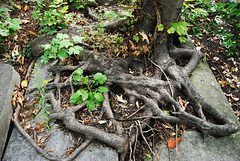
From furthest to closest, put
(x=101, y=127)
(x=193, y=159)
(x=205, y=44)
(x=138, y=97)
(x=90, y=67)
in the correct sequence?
(x=205, y=44) → (x=90, y=67) → (x=138, y=97) → (x=101, y=127) → (x=193, y=159)

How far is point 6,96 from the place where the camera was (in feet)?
9.99

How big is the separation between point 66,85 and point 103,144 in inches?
57.6

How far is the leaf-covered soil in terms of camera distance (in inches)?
117

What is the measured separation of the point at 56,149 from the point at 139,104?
5.66 feet

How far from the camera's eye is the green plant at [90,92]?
2.99 metres

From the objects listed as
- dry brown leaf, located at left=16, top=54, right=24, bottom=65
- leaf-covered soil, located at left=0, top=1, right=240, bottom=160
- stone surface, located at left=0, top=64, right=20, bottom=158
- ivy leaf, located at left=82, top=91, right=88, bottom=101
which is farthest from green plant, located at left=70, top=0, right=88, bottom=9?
ivy leaf, located at left=82, top=91, right=88, bottom=101

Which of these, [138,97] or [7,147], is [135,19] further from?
[7,147]

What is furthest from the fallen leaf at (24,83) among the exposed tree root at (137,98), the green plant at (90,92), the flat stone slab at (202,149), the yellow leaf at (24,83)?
the flat stone slab at (202,149)

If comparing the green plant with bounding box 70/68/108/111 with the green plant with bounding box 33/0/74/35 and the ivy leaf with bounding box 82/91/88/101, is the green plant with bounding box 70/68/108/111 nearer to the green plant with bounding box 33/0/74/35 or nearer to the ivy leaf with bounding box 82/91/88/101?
the ivy leaf with bounding box 82/91/88/101

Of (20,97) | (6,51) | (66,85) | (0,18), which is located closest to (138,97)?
(66,85)

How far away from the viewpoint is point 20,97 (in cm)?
328

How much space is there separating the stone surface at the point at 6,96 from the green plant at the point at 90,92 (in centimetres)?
118

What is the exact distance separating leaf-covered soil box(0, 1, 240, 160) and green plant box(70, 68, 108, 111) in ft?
0.64

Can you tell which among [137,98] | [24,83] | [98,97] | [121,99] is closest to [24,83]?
[24,83]
